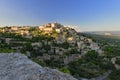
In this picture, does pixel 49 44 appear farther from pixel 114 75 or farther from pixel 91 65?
pixel 114 75

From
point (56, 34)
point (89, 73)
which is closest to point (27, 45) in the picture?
point (89, 73)

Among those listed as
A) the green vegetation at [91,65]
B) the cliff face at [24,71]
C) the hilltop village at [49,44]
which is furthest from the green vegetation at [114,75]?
the cliff face at [24,71]

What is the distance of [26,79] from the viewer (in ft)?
16.7

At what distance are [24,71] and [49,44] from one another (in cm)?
6146

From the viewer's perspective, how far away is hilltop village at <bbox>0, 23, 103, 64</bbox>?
2233 inches

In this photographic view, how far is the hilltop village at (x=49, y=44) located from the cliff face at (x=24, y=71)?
140 ft

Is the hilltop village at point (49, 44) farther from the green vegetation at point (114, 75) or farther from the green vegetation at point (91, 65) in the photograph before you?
the green vegetation at point (114, 75)

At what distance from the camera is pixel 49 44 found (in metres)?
66.8

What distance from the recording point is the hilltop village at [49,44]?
56.7 m

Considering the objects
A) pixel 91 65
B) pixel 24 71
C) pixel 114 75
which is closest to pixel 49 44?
pixel 91 65

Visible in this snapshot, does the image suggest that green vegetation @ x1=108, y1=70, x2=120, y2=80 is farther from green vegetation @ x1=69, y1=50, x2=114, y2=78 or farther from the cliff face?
the cliff face

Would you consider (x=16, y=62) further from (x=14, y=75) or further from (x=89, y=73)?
(x=89, y=73)

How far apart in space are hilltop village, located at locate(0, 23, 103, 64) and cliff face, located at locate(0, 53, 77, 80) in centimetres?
4275

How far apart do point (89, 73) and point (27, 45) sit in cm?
1405
